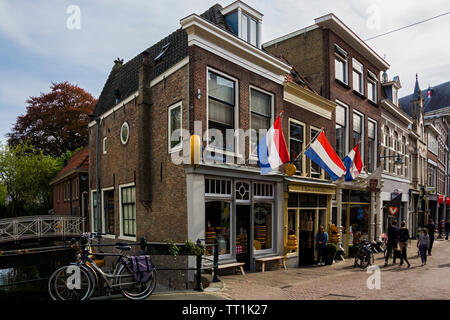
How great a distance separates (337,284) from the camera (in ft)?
33.8

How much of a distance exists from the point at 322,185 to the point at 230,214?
18.8ft

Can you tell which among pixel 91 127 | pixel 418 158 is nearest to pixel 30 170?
pixel 91 127

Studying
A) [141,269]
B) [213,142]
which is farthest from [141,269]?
[213,142]

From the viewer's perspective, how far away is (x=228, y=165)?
1140cm

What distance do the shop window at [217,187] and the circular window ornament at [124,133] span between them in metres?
5.49

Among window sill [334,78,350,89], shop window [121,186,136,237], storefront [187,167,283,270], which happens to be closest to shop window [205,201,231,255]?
storefront [187,167,283,270]

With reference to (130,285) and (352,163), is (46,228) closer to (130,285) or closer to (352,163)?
(130,285)

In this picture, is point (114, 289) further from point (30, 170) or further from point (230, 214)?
point (30, 170)

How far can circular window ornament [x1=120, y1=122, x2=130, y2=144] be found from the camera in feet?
49.4

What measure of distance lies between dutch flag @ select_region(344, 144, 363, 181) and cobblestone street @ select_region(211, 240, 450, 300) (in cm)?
391

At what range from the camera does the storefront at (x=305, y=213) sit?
14.1m

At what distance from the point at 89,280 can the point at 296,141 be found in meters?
10.7

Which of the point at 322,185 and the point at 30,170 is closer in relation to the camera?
the point at 322,185

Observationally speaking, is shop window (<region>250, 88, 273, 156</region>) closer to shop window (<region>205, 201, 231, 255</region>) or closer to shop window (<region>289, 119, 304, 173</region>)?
shop window (<region>289, 119, 304, 173</region>)
